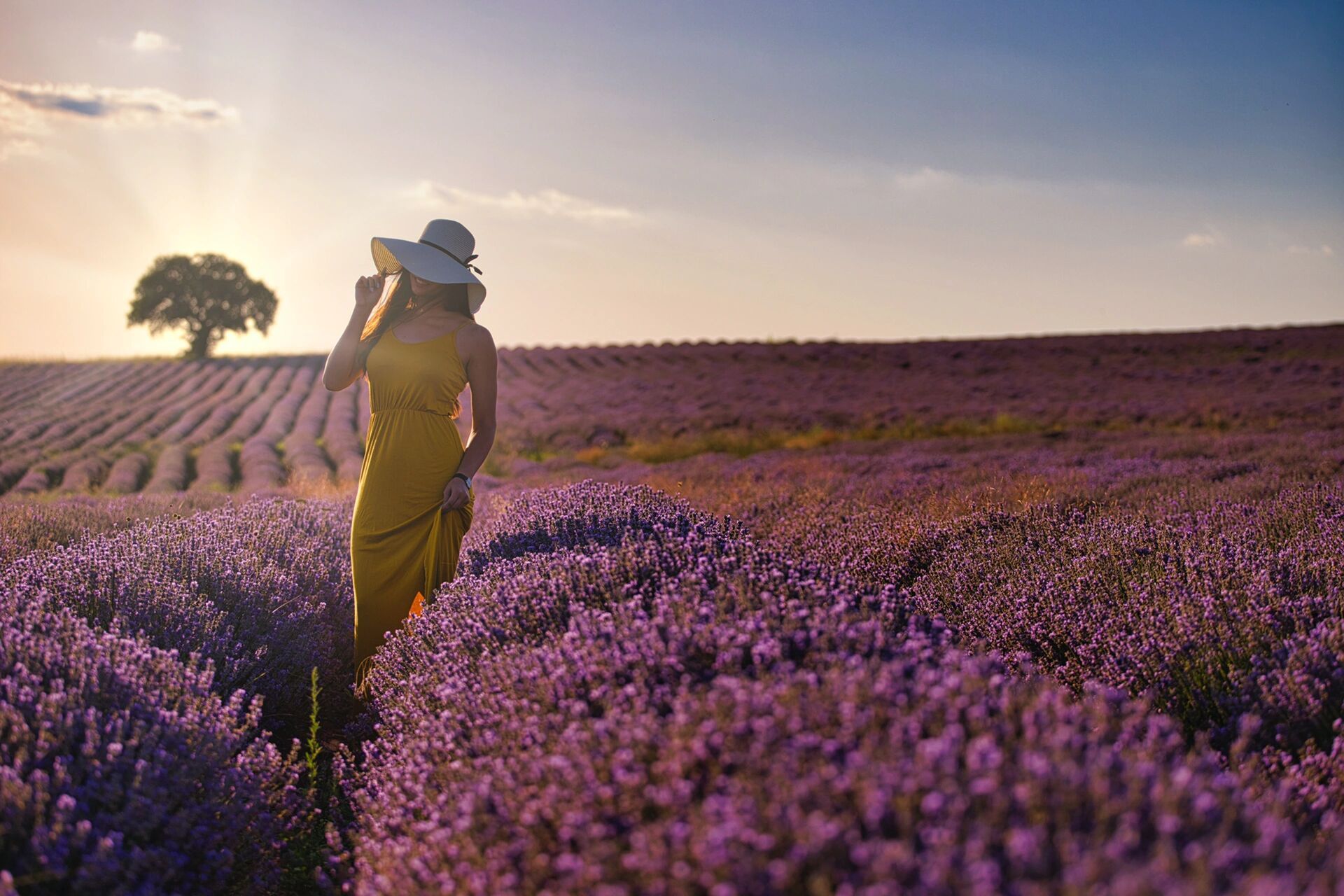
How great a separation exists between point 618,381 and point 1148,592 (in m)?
19.0

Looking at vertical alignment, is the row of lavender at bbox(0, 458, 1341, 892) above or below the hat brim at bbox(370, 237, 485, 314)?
below

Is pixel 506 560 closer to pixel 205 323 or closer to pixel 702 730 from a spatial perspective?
pixel 702 730

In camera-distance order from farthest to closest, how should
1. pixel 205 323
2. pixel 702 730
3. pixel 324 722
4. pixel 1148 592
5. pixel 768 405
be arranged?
pixel 205 323 → pixel 768 405 → pixel 324 722 → pixel 1148 592 → pixel 702 730

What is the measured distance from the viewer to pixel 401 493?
349cm

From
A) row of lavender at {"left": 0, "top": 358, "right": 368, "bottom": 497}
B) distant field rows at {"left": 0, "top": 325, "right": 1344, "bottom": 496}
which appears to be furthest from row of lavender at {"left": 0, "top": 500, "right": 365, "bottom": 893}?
distant field rows at {"left": 0, "top": 325, "right": 1344, "bottom": 496}

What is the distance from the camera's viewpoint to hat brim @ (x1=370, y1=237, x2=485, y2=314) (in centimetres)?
335

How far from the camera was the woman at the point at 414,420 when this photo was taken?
11.4 feet

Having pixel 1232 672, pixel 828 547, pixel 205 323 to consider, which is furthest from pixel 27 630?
pixel 205 323

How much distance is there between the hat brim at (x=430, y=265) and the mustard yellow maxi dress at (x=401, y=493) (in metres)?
0.14

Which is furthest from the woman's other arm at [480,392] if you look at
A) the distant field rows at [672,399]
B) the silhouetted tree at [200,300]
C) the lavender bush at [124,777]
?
the silhouetted tree at [200,300]

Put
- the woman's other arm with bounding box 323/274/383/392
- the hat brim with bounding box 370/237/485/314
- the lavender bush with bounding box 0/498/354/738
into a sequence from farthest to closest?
the woman's other arm with bounding box 323/274/383/392
the hat brim with bounding box 370/237/485/314
the lavender bush with bounding box 0/498/354/738

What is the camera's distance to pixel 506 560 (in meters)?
3.12

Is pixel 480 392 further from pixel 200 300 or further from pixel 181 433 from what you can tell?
pixel 200 300

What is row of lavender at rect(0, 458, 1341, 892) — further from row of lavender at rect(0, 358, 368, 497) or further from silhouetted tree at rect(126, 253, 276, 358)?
silhouetted tree at rect(126, 253, 276, 358)
